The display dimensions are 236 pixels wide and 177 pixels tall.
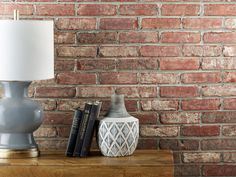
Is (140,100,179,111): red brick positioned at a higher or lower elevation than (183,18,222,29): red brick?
lower

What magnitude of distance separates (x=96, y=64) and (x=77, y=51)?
12 cm

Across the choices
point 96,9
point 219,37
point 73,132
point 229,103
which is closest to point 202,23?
point 219,37

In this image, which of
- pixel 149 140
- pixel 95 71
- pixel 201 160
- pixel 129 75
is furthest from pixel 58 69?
pixel 201 160

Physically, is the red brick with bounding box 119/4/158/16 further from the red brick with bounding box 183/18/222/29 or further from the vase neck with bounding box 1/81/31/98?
the vase neck with bounding box 1/81/31/98

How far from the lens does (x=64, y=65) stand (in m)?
3.03

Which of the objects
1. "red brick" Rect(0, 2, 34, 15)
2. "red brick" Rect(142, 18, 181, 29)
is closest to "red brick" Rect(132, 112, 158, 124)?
"red brick" Rect(142, 18, 181, 29)

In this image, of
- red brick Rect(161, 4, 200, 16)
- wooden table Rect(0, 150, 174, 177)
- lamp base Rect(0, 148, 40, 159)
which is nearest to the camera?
wooden table Rect(0, 150, 174, 177)

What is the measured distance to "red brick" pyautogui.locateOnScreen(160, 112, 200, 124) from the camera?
9.95 feet

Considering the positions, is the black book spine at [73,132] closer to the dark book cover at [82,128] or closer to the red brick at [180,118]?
the dark book cover at [82,128]

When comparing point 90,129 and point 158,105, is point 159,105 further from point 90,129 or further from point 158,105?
point 90,129

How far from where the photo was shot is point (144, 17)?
2996 mm

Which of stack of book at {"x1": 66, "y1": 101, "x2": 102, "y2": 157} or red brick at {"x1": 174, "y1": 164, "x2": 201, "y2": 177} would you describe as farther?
red brick at {"x1": 174, "y1": 164, "x2": 201, "y2": 177}

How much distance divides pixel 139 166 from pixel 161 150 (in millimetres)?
353

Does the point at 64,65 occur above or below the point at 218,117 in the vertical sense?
above
